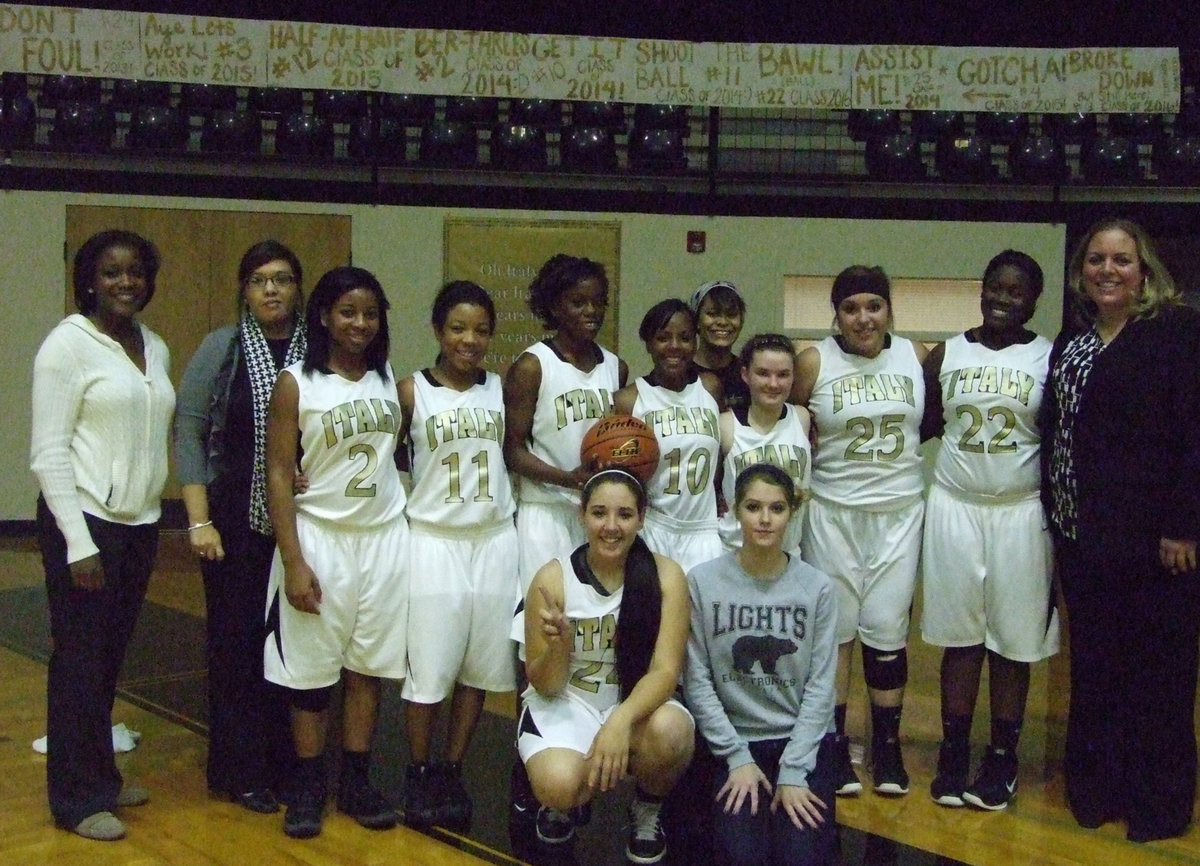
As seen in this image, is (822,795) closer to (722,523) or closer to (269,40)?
(722,523)

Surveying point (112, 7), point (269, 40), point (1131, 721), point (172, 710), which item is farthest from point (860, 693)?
point (112, 7)

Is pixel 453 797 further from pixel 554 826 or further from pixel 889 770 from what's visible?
pixel 889 770

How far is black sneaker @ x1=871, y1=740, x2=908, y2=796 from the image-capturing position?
3.22m

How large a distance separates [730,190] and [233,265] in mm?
3712

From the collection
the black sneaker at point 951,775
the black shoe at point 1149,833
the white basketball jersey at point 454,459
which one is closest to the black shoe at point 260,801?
the white basketball jersey at point 454,459

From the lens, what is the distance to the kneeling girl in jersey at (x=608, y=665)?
2658 millimetres

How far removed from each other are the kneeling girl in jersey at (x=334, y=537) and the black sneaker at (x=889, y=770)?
1416 mm

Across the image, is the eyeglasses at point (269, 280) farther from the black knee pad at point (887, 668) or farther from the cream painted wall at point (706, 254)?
the cream painted wall at point (706, 254)

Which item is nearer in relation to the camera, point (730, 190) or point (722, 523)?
point (722, 523)

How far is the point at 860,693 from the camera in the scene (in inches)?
173

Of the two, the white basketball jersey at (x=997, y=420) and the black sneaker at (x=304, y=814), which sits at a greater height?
the white basketball jersey at (x=997, y=420)

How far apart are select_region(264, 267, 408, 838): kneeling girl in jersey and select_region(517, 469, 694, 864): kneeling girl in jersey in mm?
433

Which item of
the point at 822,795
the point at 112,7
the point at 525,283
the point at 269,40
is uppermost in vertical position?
the point at 112,7

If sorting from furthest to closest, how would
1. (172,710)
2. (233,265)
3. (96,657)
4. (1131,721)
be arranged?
(233,265) → (172,710) → (1131,721) → (96,657)
